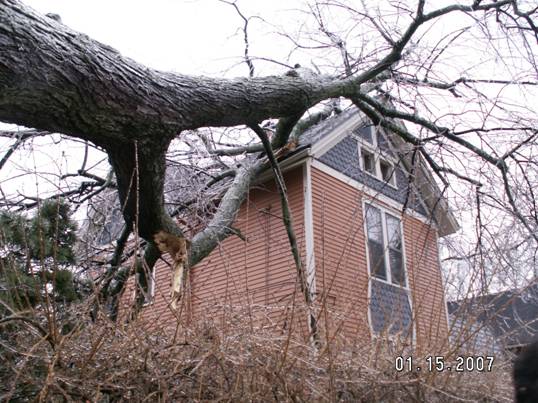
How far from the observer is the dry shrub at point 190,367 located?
2.33 metres

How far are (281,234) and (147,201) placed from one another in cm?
687

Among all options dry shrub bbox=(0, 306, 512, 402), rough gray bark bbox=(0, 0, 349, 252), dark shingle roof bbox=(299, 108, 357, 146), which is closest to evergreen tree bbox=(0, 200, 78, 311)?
dry shrub bbox=(0, 306, 512, 402)

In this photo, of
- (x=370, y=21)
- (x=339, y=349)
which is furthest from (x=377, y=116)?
(x=339, y=349)

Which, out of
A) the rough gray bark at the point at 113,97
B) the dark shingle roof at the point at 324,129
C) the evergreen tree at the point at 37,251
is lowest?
the evergreen tree at the point at 37,251

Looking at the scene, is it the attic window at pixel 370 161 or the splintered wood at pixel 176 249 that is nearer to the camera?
the splintered wood at pixel 176 249

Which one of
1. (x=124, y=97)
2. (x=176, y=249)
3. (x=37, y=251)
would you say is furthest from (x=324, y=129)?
(x=124, y=97)

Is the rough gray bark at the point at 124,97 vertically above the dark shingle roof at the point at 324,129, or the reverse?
the dark shingle roof at the point at 324,129

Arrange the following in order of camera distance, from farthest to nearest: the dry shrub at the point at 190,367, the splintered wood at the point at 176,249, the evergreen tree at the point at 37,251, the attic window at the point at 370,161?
the attic window at the point at 370,161 → the splintered wood at the point at 176,249 → the evergreen tree at the point at 37,251 → the dry shrub at the point at 190,367

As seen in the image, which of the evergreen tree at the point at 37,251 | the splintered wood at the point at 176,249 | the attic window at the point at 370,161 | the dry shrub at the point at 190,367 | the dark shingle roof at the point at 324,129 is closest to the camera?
the dry shrub at the point at 190,367

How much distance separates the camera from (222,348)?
2605 millimetres

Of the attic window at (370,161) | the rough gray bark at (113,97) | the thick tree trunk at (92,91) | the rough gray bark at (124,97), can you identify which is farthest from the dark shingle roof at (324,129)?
the thick tree trunk at (92,91)

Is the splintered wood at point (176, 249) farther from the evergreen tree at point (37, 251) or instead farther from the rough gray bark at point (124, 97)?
the evergreen tree at point (37, 251)

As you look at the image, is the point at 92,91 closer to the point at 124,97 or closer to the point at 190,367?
the point at 124,97

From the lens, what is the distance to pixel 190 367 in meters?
2.69
